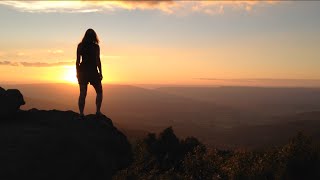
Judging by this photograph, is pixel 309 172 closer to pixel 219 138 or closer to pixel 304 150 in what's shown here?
pixel 304 150

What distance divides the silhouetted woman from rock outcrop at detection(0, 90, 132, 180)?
41.3 inches

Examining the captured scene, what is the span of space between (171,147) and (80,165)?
1431 inches

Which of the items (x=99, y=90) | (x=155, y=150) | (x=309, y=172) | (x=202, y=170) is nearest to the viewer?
(x=99, y=90)

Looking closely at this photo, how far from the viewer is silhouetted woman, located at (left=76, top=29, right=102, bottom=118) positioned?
1493cm

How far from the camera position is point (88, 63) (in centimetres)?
1523

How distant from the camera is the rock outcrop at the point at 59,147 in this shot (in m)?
12.7

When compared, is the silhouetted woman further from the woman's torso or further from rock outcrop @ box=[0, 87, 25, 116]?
rock outcrop @ box=[0, 87, 25, 116]

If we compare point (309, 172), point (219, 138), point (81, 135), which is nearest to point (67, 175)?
point (81, 135)

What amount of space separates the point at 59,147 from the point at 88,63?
3.46 metres

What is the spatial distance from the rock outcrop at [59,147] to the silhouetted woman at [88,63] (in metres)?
1.05

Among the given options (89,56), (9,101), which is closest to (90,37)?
(89,56)

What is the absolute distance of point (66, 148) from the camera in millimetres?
13867

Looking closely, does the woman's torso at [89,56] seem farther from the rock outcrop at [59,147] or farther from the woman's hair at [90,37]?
the rock outcrop at [59,147]

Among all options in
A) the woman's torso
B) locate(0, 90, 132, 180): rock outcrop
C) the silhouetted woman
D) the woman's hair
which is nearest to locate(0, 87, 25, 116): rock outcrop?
locate(0, 90, 132, 180): rock outcrop
